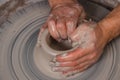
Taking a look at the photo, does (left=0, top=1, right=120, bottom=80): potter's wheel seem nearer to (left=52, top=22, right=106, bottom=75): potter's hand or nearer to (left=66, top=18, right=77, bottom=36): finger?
(left=52, top=22, right=106, bottom=75): potter's hand

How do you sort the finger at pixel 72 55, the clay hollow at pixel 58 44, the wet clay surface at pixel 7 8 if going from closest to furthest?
the finger at pixel 72 55 < the clay hollow at pixel 58 44 < the wet clay surface at pixel 7 8

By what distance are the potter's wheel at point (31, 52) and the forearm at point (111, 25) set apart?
71 millimetres

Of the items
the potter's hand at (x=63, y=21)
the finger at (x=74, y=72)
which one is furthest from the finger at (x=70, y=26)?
the finger at (x=74, y=72)

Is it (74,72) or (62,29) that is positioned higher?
(62,29)

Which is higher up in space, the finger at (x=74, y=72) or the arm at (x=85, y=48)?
the arm at (x=85, y=48)

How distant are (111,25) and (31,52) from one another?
0.49 meters

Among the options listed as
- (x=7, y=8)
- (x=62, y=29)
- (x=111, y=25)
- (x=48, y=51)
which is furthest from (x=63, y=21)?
(x=7, y=8)

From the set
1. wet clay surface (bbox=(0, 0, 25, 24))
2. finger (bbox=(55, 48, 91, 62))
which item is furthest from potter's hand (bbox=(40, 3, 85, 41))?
wet clay surface (bbox=(0, 0, 25, 24))

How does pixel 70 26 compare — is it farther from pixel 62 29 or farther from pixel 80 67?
pixel 80 67

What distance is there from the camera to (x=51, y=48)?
4.66 feet

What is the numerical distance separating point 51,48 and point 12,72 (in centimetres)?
32

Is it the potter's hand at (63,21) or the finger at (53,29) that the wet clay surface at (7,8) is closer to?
the potter's hand at (63,21)

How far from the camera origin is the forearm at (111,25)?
5.12 feet

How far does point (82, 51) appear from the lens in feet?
4.60
